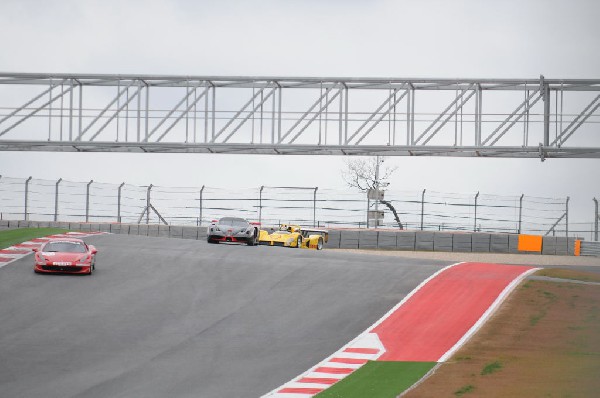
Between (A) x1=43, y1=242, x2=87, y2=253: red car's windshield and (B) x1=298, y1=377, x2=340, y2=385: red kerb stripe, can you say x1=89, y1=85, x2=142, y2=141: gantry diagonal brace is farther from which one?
(B) x1=298, y1=377, x2=340, y2=385: red kerb stripe

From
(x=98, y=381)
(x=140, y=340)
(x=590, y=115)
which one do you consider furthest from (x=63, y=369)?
(x=590, y=115)

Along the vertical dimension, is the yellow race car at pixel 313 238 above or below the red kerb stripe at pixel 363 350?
above

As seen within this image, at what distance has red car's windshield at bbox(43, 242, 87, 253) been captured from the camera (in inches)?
1346

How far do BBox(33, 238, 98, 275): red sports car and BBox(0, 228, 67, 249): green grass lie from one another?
188 inches

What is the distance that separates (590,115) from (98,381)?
24495mm

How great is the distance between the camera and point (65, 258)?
110 ft

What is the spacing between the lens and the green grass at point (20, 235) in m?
39.4

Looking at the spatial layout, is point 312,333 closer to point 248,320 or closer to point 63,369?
point 248,320

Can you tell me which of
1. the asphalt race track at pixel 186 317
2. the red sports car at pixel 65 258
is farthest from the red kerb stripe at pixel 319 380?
the red sports car at pixel 65 258

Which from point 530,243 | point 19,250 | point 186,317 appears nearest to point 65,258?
point 19,250

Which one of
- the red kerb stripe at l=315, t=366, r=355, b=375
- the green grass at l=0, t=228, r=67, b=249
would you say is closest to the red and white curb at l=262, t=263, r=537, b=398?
the red kerb stripe at l=315, t=366, r=355, b=375

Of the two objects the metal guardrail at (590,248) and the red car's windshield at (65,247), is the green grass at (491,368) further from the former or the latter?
the metal guardrail at (590,248)

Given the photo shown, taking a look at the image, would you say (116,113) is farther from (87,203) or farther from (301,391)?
(301,391)

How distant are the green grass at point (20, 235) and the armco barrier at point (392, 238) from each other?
11.2 metres
